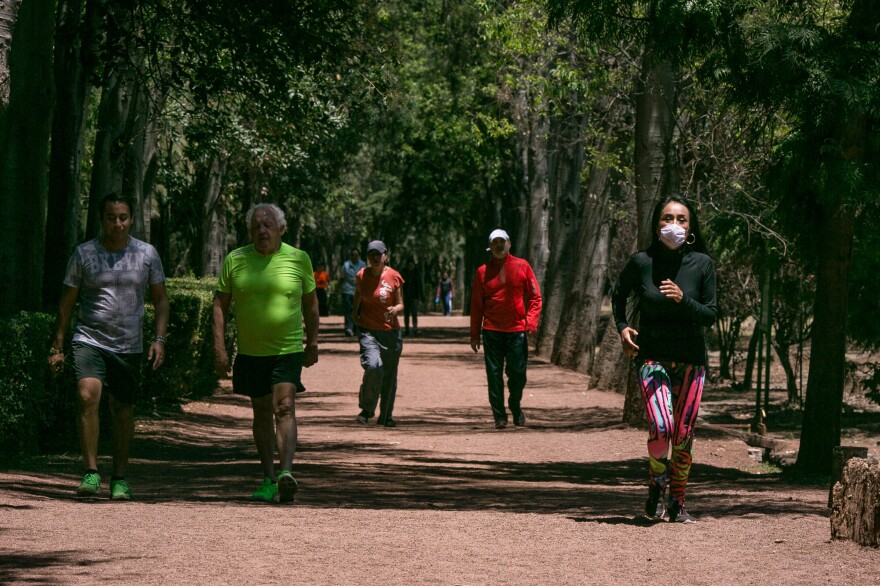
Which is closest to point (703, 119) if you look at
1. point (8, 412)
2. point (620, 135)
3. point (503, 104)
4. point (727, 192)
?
point (727, 192)

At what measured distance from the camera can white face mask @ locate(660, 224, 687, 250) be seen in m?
8.40

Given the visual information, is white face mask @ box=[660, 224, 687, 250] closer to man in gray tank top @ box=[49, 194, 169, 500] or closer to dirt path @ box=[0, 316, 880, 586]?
dirt path @ box=[0, 316, 880, 586]

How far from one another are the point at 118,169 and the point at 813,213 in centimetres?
764

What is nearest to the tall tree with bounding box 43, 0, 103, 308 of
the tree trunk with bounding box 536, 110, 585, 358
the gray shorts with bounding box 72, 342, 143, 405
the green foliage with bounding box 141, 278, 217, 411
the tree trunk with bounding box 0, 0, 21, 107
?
the tree trunk with bounding box 0, 0, 21, 107

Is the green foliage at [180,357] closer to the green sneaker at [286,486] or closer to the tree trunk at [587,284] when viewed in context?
the green sneaker at [286,486]

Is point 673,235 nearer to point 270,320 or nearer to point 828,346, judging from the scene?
point 270,320

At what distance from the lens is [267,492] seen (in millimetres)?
9391

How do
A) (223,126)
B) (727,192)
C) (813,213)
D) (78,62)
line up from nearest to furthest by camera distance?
(813,213), (78,62), (223,126), (727,192)

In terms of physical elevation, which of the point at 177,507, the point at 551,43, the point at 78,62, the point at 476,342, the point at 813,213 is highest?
the point at 551,43

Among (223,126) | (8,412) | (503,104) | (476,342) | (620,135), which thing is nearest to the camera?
(8,412)

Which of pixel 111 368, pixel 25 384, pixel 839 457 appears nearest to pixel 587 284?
pixel 25 384

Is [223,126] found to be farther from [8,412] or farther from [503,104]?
[503,104]

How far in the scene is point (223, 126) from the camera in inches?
706

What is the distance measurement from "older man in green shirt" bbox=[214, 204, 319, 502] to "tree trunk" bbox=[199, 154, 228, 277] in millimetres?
20140
